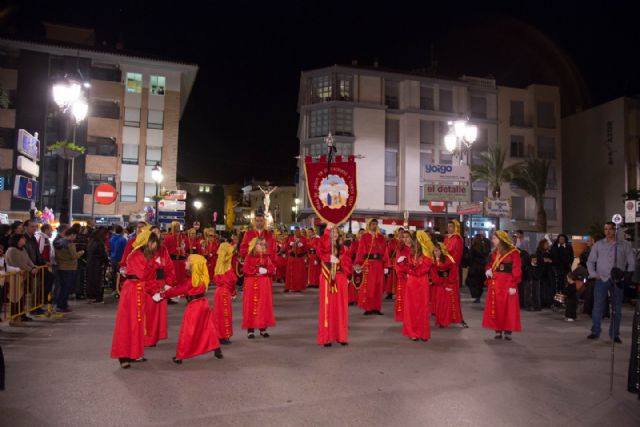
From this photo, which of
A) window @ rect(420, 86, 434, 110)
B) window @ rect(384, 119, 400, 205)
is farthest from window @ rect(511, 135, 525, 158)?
window @ rect(384, 119, 400, 205)

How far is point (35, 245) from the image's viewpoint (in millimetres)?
10945

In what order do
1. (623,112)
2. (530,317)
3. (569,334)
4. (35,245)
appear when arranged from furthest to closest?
(623,112) → (530,317) → (35,245) → (569,334)

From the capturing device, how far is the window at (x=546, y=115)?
145 feet

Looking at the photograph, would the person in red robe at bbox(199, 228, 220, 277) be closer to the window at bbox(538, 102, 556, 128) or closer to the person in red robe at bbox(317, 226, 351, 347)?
the person in red robe at bbox(317, 226, 351, 347)

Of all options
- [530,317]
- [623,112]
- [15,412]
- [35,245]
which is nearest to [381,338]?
[530,317]

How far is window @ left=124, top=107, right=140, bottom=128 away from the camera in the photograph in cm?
3884

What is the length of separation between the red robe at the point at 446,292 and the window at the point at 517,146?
37045 mm

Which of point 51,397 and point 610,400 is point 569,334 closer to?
point 610,400

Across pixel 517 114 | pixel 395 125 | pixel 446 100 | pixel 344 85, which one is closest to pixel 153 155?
pixel 344 85

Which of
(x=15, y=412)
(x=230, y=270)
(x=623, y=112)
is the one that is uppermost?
(x=623, y=112)

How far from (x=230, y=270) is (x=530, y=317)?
755cm

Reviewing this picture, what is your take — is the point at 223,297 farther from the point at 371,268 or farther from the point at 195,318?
the point at 371,268

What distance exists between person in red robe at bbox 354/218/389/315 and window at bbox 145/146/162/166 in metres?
30.6

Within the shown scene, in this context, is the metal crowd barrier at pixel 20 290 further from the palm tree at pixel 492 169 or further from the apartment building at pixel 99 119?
the palm tree at pixel 492 169
